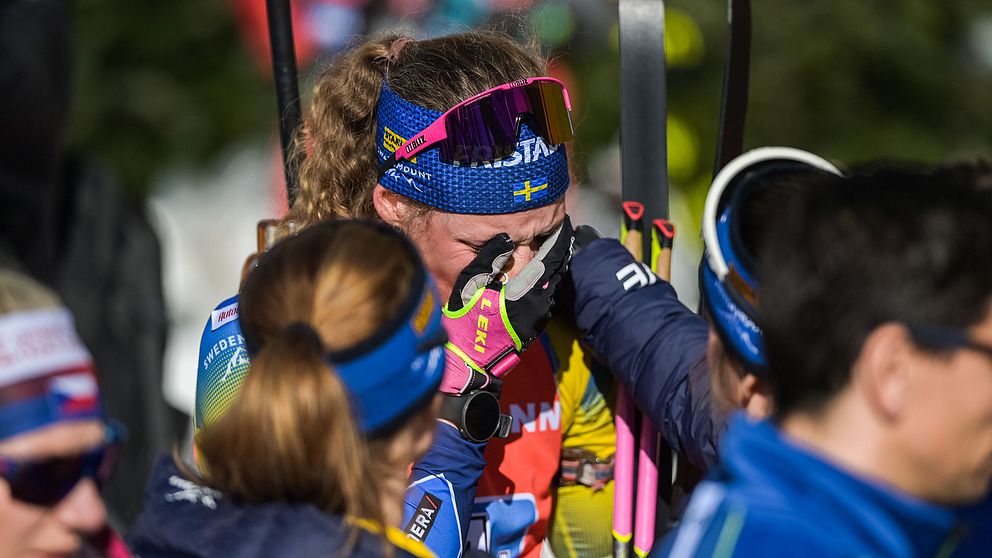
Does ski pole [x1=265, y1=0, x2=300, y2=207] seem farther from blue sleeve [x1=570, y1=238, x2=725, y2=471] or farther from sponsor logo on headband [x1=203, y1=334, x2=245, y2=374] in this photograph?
blue sleeve [x1=570, y1=238, x2=725, y2=471]

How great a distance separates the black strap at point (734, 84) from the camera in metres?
2.69

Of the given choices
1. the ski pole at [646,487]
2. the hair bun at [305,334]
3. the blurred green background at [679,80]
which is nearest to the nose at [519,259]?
the ski pole at [646,487]

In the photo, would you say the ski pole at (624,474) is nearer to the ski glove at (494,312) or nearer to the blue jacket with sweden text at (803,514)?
the ski glove at (494,312)

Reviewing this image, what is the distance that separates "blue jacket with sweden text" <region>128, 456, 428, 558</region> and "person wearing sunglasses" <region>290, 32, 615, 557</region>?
2.04ft

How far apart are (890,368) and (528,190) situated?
3.55 feet

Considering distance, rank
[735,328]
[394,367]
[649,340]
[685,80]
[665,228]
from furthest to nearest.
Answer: [685,80], [665,228], [649,340], [735,328], [394,367]

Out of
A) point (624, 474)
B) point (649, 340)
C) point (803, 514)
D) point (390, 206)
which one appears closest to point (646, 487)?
point (624, 474)

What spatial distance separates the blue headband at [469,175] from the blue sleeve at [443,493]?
18.1 inches

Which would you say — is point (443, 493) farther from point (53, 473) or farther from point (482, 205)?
point (53, 473)

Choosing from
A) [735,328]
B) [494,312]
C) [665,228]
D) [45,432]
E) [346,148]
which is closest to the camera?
[45,432]

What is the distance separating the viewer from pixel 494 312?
2287mm

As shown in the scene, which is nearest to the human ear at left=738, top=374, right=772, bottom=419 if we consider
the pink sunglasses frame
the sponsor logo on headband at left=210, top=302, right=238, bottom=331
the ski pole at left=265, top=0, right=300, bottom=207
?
the pink sunglasses frame

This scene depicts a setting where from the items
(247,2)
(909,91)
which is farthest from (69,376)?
(909,91)

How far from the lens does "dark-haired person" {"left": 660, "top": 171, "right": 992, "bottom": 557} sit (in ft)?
4.50
